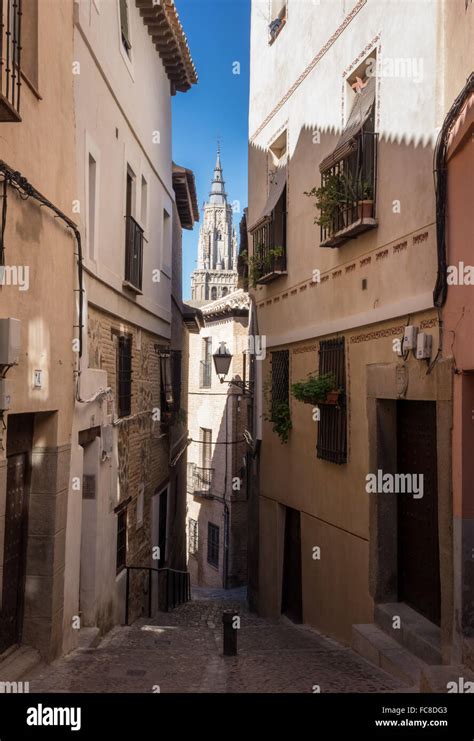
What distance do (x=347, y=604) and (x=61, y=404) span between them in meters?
4.51

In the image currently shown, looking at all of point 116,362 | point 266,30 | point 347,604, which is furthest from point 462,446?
point 266,30

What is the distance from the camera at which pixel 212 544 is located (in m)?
29.5

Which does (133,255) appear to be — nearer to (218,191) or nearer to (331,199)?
(331,199)

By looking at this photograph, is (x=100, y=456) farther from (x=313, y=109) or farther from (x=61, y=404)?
(x=313, y=109)

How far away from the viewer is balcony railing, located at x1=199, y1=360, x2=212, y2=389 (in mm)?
31234

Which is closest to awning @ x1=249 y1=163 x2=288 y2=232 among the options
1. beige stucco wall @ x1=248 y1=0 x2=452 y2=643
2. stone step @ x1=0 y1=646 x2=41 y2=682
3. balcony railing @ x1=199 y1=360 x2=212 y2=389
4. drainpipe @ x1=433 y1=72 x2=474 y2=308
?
beige stucco wall @ x1=248 y1=0 x2=452 y2=643

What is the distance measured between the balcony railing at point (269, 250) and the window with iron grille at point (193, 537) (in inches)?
753

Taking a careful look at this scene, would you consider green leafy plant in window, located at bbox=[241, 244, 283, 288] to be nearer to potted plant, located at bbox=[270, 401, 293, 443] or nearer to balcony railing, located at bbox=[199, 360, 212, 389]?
potted plant, located at bbox=[270, 401, 293, 443]

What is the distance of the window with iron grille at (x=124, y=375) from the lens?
37.8 ft

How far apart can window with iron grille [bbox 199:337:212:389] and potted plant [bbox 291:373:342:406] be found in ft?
66.9

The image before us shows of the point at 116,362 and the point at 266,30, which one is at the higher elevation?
the point at 266,30

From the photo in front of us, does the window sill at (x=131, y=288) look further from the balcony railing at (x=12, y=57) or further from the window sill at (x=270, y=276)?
the balcony railing at (x=12, y=57)

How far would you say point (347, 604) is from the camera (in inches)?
388

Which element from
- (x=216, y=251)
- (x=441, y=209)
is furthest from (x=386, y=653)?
(x=216, y=251)
